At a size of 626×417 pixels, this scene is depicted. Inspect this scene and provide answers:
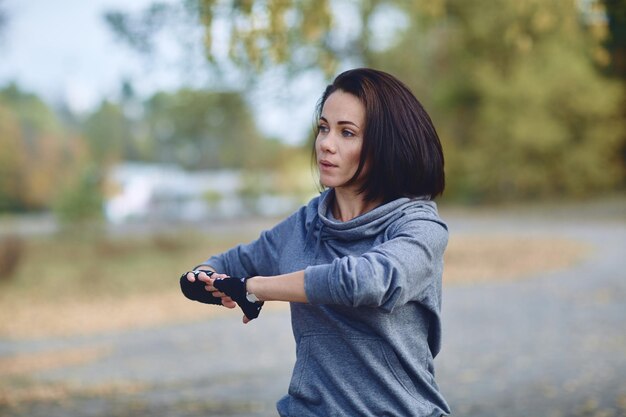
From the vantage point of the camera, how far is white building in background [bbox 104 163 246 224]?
182ft

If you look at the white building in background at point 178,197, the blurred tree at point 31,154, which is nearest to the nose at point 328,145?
the white building in background at point 178,197

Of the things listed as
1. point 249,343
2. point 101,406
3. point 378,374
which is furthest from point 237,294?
point 249,343

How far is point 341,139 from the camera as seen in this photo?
215 cm

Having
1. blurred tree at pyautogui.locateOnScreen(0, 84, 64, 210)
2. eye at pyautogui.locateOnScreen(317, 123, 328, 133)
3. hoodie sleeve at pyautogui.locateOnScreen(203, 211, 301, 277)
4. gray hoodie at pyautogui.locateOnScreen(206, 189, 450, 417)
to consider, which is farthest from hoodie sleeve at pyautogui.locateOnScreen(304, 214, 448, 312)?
blurred tree at pyautogui.locateOnScreen(0, 84, 64, 210)

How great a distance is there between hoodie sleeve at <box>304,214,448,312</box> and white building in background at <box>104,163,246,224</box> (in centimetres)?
4905

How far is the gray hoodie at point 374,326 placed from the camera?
1.99 metres

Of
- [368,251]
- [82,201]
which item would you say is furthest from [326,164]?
[82,201]

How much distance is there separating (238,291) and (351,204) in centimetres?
39

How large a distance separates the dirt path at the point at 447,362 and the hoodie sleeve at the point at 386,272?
4.27 m

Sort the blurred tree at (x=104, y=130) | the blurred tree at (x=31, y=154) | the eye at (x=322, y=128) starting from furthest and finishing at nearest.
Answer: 1. the blurred tree at (x=104, y=130)
2. the blurred tree at (x=31, y=154)
3. the eye at (x=322, y=128)

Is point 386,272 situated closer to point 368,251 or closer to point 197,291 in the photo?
point 368,251

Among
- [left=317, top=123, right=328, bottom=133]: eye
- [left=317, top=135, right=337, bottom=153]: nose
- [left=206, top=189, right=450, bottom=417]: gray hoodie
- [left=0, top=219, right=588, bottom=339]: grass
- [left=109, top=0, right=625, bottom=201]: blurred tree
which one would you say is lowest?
[left=206, top=189, right=450, bottom=417]: gray hoodie

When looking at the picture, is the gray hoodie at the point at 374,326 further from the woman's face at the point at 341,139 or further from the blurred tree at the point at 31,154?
the blurred tree at the point at 31,154

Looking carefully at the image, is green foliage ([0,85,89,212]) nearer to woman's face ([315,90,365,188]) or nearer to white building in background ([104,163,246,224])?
white building in background ([104,163,246,224])
